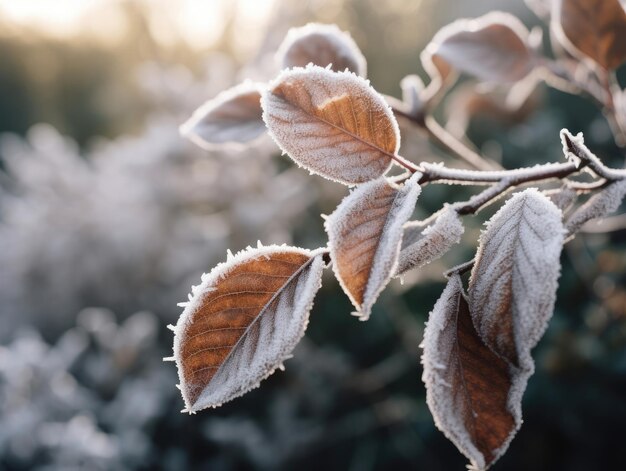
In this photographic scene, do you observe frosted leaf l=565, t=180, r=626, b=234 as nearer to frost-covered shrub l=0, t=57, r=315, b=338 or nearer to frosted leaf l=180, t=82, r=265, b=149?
frosted leaf l=180, t=82, r=265, b=149

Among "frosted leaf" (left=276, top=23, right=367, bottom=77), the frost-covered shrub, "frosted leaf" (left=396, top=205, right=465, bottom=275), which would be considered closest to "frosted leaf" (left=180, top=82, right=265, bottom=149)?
"frosted leaf" (left=276, top=23, right=367, bottom=77)

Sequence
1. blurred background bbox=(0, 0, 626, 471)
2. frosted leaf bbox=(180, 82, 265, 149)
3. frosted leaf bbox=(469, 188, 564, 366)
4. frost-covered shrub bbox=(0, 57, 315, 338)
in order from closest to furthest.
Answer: frosted leaf bbox=(469, 188, 564, 366)
frosted leaf bbox=(180, 82, 265, 149)
blurred background bbox=(0, 0, 626, 471)
frost-covered shrub bbox=(0, 57, 315, 338)

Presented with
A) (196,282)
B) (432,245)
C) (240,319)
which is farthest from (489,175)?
(196,282)

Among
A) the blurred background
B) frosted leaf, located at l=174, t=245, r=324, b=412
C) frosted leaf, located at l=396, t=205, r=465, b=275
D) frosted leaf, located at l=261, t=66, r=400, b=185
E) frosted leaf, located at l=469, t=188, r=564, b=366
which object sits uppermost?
frosted leaf, located at l=261, t=66, r=400, b=185

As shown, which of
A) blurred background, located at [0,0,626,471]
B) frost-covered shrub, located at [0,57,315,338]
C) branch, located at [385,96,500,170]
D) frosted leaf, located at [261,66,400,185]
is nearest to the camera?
frosted leaf, located at [261,66,400,185]

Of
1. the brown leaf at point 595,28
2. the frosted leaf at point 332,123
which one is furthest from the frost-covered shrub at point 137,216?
the frosted leaf at point 332,123

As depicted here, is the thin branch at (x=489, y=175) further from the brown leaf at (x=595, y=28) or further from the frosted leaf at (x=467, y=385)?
the brown leaf at (x=595, y=28)

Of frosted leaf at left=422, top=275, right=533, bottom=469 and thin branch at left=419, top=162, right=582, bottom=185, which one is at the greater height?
thin branch at left=419, top=162, right=582, bottom=185

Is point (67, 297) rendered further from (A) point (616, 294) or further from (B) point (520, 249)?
(B) point (520, 249)

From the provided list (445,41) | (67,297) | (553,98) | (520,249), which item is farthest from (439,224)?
(553,98)
